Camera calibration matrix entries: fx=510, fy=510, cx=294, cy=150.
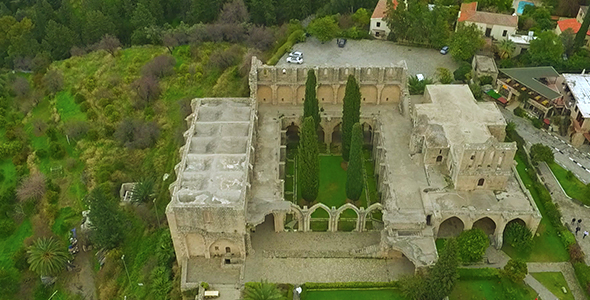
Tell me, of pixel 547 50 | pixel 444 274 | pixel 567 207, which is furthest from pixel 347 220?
pixel 547 50

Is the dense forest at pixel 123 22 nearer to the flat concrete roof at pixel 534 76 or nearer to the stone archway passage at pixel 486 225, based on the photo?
the flat concrete roof at pixel 534 76

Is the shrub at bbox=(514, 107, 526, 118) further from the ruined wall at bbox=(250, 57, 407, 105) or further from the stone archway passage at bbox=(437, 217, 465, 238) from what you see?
the stone archway passage at bbox=(437, 217, 465, 238)

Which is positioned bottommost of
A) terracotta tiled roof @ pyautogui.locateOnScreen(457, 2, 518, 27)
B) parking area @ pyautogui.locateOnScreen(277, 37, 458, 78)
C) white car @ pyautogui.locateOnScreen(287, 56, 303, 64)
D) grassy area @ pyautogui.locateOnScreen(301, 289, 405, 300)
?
grassy area @ pyautogui.locateOnScreen(301, 289, 405, 300)

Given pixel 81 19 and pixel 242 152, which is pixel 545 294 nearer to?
pixel 242 152

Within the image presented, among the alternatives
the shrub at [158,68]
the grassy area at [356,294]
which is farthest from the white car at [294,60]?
the grassy area at [356,294]

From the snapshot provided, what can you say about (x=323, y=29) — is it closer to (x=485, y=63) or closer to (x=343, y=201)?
(x=485, y=63)

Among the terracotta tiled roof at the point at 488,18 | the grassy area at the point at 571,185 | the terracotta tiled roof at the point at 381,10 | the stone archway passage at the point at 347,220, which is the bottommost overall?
the stone archway passage at the point at 347,220

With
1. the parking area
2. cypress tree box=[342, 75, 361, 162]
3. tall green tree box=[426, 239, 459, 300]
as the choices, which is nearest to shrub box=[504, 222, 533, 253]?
tall green tree box=[426, 239, 459, 300]
